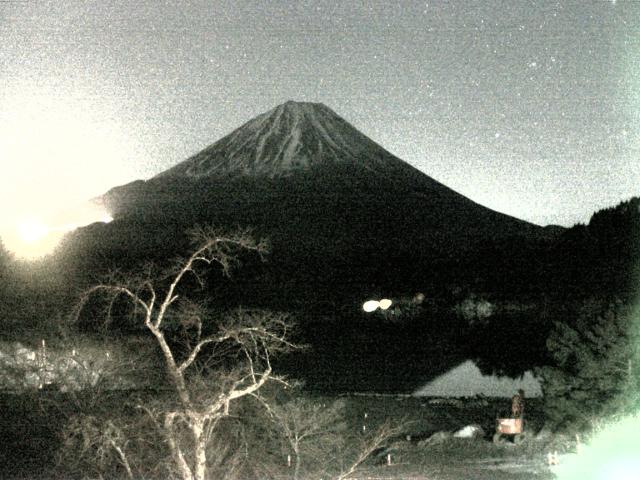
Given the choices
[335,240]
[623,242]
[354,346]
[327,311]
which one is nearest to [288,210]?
[335,240]

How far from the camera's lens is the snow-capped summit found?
176500mm

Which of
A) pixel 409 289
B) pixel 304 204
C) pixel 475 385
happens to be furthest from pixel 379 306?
pixel 304 204

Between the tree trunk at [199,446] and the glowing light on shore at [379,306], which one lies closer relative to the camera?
the tree trunk at [199,446]

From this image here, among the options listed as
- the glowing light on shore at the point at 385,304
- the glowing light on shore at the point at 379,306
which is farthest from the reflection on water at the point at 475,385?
the glowing light on shore at the point at 385,304

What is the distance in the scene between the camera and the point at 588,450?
19.8 metres

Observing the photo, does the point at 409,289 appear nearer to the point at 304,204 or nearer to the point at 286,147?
the point at 304,204

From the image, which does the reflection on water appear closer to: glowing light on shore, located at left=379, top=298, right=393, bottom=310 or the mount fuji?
glowing light on shore, located at left=379, top=298, right=393, bottom=310

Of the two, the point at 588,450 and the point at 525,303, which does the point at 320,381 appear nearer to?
the point at 588,450

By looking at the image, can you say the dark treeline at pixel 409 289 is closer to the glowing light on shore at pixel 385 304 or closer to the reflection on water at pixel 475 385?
the reflection on water at pixel 475 385

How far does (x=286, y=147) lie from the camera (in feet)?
601

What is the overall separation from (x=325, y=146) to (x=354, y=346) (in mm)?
133848

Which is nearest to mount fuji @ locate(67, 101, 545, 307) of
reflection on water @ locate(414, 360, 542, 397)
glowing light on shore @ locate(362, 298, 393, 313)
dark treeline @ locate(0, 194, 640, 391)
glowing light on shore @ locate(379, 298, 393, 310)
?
dark treeline @ locate(0, 194, 640, 391)

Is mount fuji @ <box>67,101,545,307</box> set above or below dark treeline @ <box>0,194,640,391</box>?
above

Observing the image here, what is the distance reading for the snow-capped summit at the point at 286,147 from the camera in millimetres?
176500
